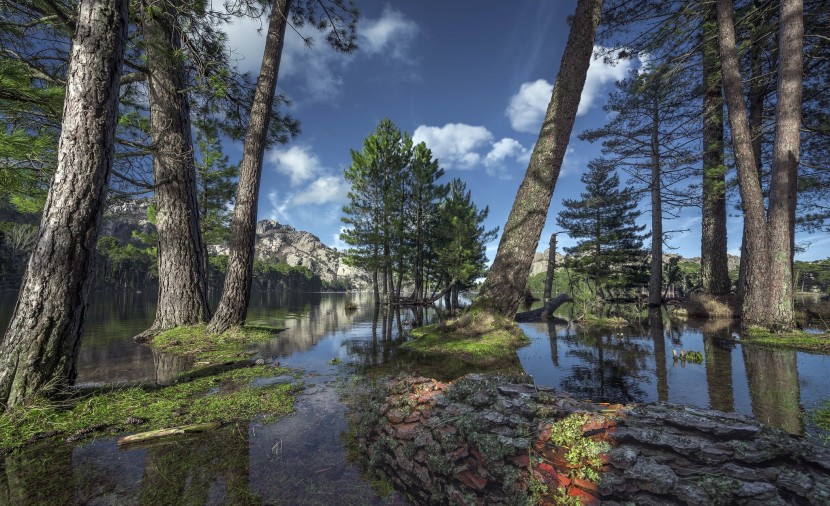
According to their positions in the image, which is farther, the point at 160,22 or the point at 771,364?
the point at 160,22

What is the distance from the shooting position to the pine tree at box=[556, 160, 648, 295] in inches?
955

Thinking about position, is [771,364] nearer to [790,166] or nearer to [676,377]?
[676,377]

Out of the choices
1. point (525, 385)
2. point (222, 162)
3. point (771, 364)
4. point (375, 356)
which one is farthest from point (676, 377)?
point (222, 162)

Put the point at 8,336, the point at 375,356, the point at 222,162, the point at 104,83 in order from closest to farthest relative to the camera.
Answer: the point at 8,336 < the point at 104,83 < the point at 375,356 < the point at 222,162

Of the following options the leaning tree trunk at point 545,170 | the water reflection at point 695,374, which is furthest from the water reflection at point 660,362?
the leaning tree trunk at point 545,170

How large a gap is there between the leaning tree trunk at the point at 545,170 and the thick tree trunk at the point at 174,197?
7.09 metres

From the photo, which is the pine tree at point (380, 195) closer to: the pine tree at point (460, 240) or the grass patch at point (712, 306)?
the pine tree at point (460, 240)

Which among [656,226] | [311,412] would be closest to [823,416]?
[311,412]

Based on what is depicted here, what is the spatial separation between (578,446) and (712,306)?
15.9 metres

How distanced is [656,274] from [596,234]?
8.30 m

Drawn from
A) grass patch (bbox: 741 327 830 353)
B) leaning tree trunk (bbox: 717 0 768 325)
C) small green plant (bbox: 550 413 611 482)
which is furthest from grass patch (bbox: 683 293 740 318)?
small green plant (bbox: 550 413 611 482)

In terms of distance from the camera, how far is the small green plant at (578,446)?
5.56 feet

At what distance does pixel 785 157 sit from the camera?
8.20m

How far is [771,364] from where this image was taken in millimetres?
5074
